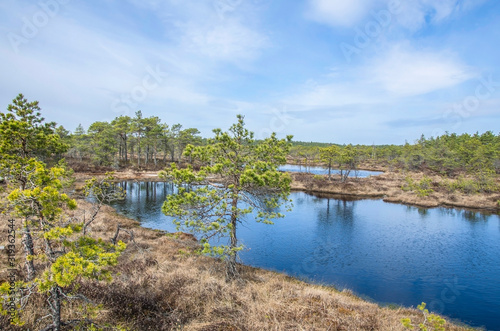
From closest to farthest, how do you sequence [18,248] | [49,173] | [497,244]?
[49,173] → [18,248] → [497,244]

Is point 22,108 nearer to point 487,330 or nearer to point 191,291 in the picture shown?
point 191,291

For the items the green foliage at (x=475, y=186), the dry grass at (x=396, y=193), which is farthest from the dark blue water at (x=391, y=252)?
the green foliage at (x=475, y=186)

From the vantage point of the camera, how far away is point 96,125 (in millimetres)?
73625

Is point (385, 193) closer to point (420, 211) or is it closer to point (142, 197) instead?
point (420, 211)

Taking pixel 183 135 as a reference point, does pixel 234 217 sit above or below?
below

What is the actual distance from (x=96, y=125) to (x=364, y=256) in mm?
74152

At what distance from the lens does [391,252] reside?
80.7 feet

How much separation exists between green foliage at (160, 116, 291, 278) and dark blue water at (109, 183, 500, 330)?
865cm

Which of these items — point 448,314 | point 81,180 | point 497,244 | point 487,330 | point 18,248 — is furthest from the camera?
point 81,180

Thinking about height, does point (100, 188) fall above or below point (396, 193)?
above

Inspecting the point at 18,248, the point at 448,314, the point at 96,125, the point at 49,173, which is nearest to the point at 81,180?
the point at 96,125

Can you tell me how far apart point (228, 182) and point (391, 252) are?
18.2 meters

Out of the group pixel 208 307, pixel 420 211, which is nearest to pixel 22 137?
pixel 208 307

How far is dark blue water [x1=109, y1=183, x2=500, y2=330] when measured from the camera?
17.9 meters
